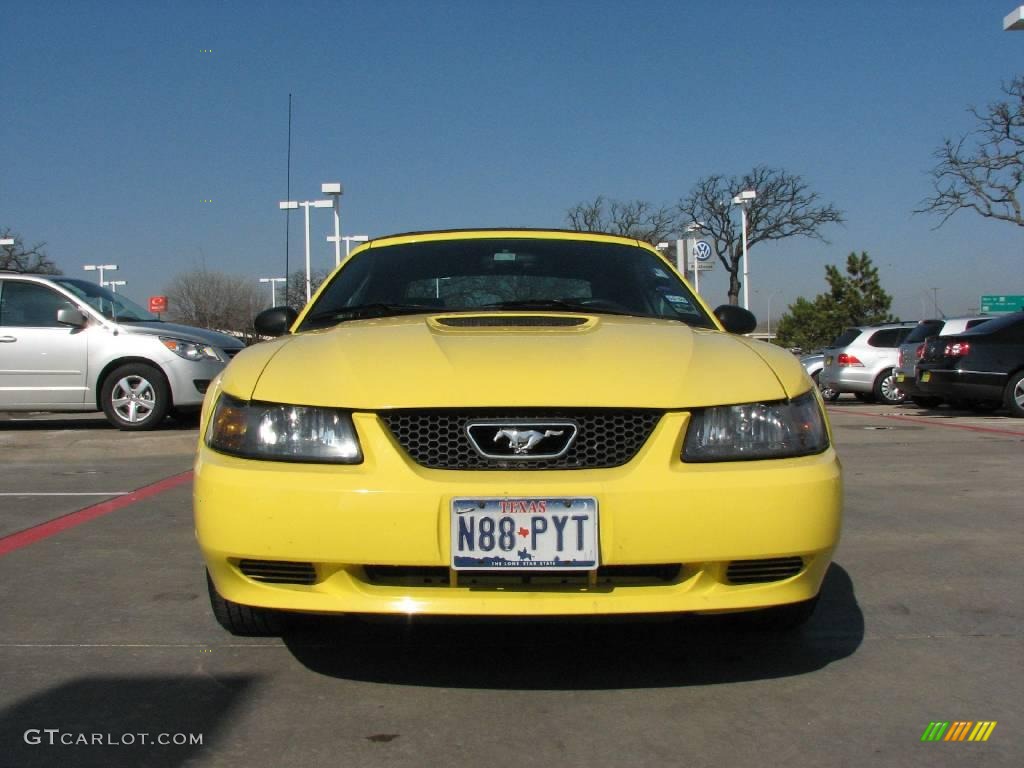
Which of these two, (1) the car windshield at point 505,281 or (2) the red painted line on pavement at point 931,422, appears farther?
(2) the red painted line on pavement at point 931,422

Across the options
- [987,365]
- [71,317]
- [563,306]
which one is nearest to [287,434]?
[563,306]

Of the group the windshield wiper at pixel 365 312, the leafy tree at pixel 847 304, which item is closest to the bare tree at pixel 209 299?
the leafy tree at pixel 847 304

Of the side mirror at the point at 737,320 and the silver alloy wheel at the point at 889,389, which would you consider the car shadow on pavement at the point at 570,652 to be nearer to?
the side mirror at the point at 737,320

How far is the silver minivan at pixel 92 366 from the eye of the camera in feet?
33.3

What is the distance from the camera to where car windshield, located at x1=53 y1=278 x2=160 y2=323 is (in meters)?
10.5

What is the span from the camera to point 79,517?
539cm

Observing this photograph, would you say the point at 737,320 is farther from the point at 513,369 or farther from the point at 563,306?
the point at 513,369

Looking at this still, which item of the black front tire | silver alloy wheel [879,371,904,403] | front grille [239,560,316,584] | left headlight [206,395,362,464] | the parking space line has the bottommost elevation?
silver alloy wheel [879,371,904,403]

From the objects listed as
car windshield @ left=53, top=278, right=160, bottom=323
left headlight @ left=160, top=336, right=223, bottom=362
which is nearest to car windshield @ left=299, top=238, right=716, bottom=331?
left headlight @ left=160, top=336, right=223, bottom=362

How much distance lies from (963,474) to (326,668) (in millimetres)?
5379

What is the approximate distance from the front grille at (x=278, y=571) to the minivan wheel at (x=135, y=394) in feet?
26.4

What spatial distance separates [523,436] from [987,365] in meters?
11.6

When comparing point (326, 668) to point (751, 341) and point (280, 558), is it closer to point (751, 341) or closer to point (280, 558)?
point (280, 558)

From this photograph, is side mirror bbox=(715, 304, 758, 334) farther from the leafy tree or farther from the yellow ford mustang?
the leafy tree
